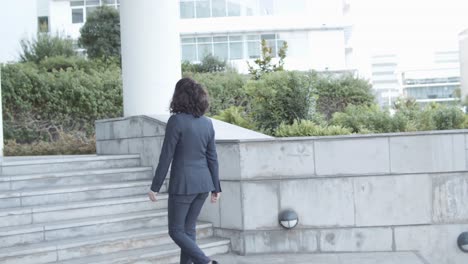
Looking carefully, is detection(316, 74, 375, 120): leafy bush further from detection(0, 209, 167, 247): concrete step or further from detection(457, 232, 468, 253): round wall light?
detection(0, 209, 167, 247): concrete step

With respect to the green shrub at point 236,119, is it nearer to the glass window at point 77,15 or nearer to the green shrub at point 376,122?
the green shrub at point 376,122

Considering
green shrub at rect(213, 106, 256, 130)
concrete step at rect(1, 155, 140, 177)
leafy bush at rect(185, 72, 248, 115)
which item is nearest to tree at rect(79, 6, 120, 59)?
leafy bush at rect(185, 72, 248, 115)

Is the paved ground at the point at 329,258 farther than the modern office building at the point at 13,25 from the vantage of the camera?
No

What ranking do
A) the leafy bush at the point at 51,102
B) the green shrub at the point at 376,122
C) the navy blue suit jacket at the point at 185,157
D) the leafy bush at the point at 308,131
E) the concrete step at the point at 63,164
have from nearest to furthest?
the navy blue suit jacket at the point at 185,157 < the concrete step at the point at 63,164 < the leafy bush at the point at 308,131 < the green shrub at the point at 376,122 < the leafy bush at the point at 51,102

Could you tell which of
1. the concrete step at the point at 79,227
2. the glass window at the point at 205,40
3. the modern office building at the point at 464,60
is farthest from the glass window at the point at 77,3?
the modern office building at the point at 464,60

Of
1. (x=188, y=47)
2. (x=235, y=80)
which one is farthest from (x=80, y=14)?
(x=235, y=80)

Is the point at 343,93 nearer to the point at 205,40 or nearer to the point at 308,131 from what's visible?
the point at 308,131

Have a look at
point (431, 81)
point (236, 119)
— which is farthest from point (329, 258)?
point (431, 81)

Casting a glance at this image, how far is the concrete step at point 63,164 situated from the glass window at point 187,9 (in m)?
35.3

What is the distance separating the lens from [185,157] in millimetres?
5711

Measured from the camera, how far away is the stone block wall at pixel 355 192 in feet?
24.4

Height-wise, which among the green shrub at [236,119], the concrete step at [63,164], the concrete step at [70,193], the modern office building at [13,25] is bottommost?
the concrete step at [70,193]

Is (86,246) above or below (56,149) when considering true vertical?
below

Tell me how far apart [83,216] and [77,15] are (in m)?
42.2
